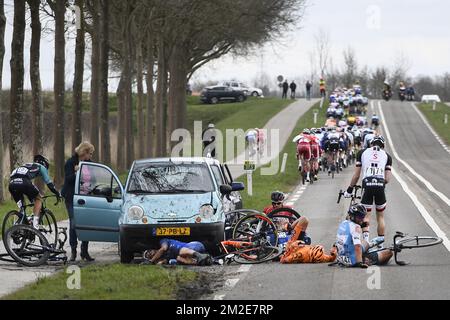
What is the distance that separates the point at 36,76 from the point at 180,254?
16.1 meters

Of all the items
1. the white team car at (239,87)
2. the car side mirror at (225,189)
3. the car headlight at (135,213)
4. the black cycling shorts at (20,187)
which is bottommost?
the car headlight at (135,213)

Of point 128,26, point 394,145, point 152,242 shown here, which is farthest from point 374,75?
point 152,242

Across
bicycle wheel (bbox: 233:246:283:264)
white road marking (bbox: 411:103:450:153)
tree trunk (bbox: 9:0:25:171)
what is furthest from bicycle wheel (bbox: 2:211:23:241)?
white road marking (bbox: 411:103:450:153)

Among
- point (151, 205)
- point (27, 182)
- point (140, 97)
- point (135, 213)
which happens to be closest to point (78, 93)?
point (140, 97)

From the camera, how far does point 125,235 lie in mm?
14609

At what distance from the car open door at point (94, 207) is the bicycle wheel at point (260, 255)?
6.81ft

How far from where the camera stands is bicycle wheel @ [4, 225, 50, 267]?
14258mm

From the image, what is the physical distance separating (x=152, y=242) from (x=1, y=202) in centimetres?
1098

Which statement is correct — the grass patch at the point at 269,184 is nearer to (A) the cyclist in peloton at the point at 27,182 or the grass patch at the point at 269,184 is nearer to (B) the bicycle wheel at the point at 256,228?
(B) the bicycle wheel at the point at 256,228

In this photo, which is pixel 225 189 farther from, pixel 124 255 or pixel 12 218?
pixel 12 218

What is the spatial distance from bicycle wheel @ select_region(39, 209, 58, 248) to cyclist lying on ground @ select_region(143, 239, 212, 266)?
2.22 meters

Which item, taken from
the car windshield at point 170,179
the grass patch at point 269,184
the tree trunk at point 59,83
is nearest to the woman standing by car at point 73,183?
the car windshield at point 170,179

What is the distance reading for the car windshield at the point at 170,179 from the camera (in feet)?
50.8

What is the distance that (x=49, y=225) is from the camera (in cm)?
1609
